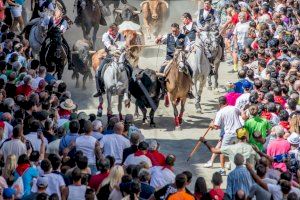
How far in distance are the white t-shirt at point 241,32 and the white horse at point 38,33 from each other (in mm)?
6004

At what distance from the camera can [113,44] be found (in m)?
28.5

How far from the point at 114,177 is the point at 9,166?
1736 mm

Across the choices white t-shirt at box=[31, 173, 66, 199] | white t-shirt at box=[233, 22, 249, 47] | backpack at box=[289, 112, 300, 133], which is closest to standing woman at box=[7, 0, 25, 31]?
white t-shirt at box=[233, 22, 249, 47]

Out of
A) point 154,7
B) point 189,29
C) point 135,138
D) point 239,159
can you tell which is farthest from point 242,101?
point 154,7

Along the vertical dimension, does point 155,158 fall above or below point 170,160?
below

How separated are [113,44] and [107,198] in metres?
11.4

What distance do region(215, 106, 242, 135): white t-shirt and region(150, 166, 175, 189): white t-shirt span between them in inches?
191

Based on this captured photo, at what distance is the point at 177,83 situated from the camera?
2761 centimetres

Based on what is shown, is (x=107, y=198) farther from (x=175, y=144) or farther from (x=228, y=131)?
(x=175, y=144)

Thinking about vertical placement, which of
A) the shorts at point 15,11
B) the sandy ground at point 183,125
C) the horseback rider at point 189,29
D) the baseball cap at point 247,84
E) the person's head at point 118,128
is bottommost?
the sandy ground at point 183,125

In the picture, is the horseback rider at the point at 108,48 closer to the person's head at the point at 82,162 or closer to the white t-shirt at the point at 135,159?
the white t-shirt at the point at 135,159

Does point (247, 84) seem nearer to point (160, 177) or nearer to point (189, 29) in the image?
point (189, 29)

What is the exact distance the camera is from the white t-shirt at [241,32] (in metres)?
32.6

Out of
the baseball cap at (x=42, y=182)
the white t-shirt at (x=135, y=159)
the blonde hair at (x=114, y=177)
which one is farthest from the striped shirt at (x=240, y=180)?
the baseball cap at (x=42, y=182)
